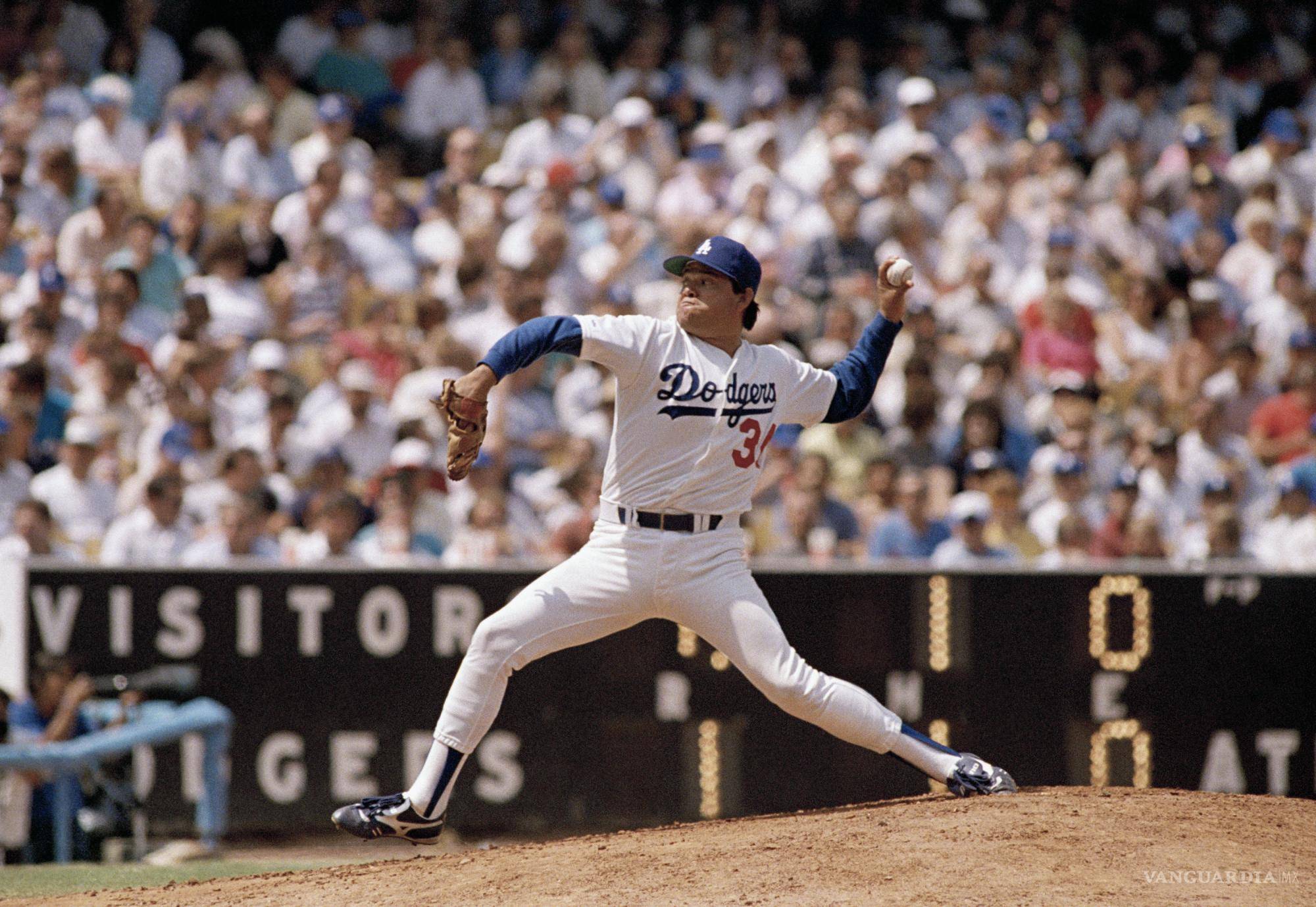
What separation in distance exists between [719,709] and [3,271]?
18.0 ft

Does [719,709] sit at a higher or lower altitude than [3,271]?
lower

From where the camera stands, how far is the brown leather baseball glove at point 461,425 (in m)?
5.27

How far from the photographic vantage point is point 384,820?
18.5 feet

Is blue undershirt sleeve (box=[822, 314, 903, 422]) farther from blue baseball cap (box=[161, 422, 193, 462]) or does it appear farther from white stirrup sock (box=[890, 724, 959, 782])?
blue baseball cap (box=[161, 422, 193, 462])

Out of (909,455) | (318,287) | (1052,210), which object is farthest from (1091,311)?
(318,287)

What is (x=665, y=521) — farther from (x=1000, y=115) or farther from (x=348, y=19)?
(x=348, y=19)

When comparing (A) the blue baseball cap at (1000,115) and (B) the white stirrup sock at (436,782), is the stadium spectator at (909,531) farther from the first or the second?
(A) the blue baseball cap at (1000,115)

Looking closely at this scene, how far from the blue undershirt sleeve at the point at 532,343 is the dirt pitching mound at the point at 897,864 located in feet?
4.85

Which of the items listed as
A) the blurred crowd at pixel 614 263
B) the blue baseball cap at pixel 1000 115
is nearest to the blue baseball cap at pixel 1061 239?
the blurred crowd at pixel 614 263

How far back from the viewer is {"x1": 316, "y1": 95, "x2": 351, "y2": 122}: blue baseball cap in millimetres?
11953

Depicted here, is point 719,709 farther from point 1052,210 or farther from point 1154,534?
point 1052,210

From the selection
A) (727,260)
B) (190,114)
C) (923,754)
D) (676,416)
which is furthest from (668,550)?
(190,114)

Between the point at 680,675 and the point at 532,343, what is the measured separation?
121 inches

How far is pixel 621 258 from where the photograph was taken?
38.1 feet
